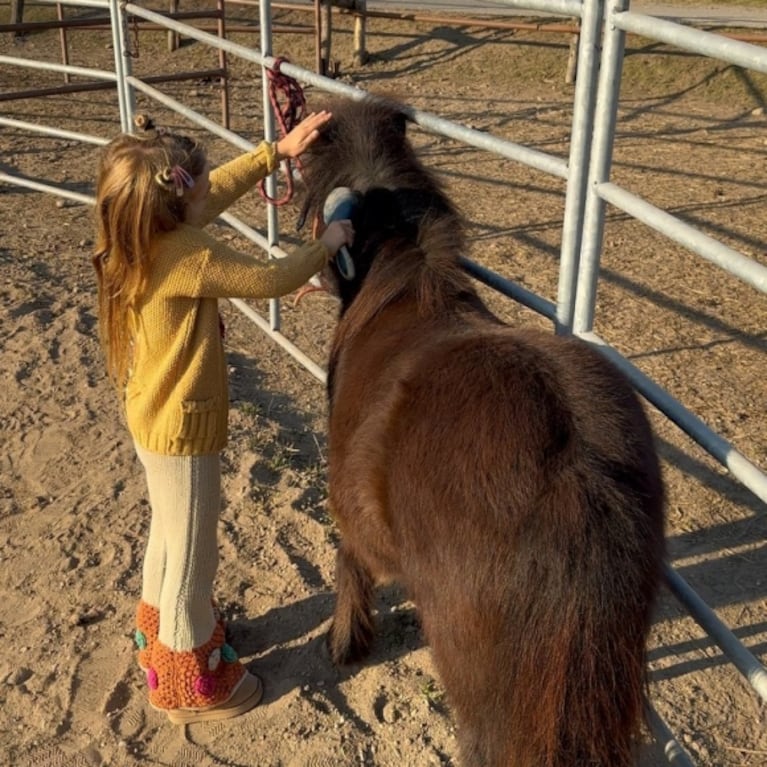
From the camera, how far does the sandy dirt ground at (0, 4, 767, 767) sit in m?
2.36

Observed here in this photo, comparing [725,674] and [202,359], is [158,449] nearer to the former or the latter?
[202,359]

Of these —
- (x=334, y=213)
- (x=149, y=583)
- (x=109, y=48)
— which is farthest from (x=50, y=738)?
(x=109, y=48)

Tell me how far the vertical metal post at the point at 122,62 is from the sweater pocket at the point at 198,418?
329 centimetres

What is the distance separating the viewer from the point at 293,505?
3.15 meters

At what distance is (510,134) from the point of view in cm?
820

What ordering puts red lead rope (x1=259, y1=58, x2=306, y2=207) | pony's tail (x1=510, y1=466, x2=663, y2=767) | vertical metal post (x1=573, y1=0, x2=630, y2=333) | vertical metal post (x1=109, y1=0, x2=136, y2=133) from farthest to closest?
vertical metal post (x1=109, y1=0, x2=136, y2=133) → red lead rope (x1=259, y1=58, x2=306, y2=207) → vertical metal post (x1=573, y1=0, x2=630, y2=333) → pony's tail (x1=510, y1=466, x2=663, y2=767)

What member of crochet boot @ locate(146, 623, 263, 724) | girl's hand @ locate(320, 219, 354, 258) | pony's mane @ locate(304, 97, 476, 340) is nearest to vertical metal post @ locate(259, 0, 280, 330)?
pony's mane @ locate(304, 97, 476, 340)

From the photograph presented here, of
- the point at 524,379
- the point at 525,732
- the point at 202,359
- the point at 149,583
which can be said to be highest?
the point at 524,379

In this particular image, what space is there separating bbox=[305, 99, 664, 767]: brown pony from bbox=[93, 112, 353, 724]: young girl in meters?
0.43

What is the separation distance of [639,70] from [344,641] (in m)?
10.2

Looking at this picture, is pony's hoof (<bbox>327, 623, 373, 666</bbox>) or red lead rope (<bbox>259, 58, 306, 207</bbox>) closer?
pony's hoof (<bbox>327, 623, 373, 666</bbox>)

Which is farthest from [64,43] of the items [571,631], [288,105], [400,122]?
[571,631]

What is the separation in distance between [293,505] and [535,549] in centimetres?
177

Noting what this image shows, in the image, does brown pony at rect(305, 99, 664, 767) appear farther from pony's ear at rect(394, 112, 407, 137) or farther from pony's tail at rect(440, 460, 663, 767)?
pony's ear at rect(394, 112, 407, 137)
